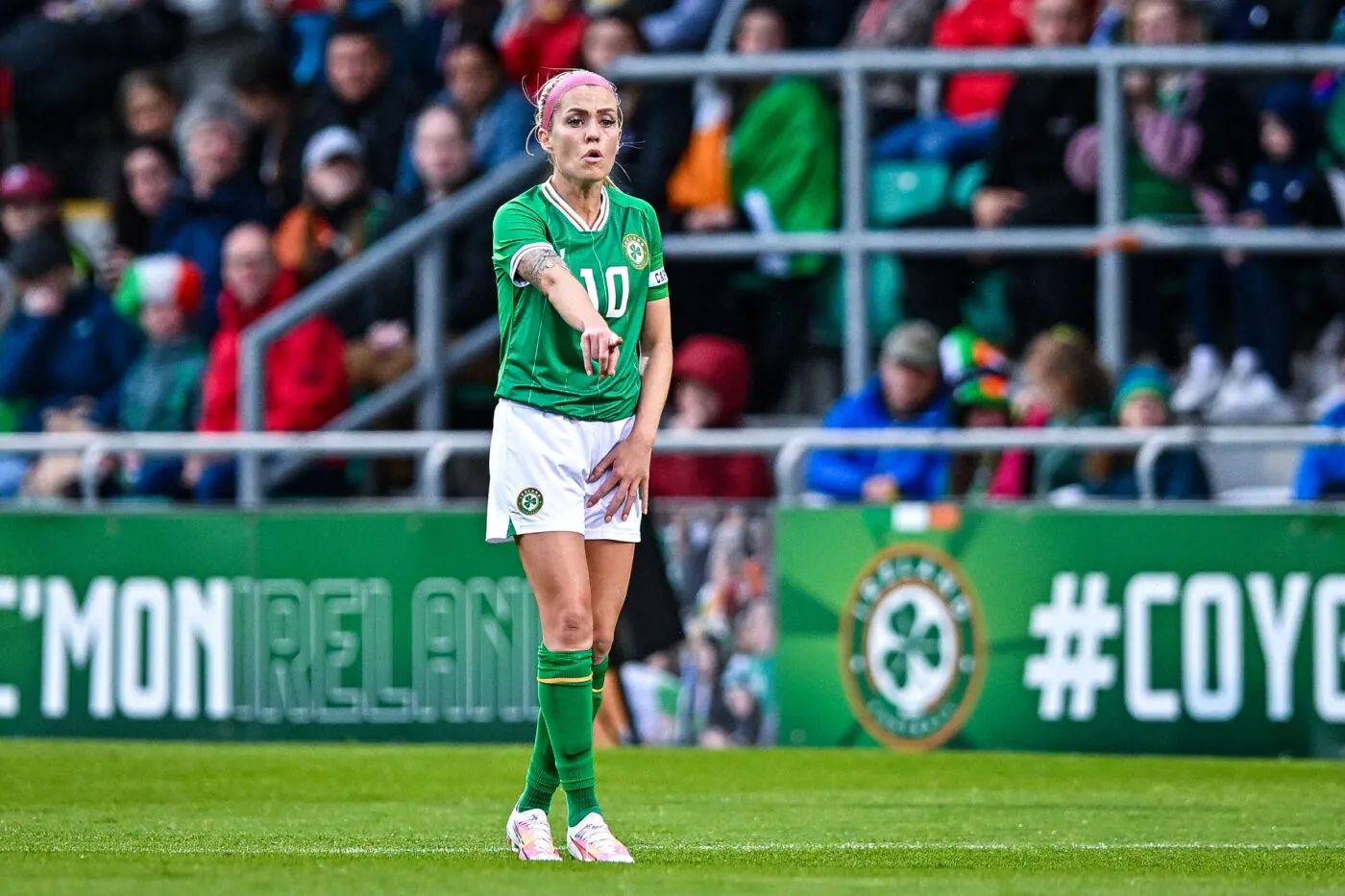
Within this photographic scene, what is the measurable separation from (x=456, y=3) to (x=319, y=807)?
7.75 metres

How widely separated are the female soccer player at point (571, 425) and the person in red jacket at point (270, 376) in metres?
6.12

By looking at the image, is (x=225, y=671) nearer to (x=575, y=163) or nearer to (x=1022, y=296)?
(x=1022, y=296)

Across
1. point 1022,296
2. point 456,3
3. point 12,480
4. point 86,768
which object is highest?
point 456,3

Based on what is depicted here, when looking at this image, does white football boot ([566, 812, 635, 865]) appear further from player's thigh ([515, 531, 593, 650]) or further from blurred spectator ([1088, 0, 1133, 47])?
blurred spectator ([1088, 0, 1133, 47])

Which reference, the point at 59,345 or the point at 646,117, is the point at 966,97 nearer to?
the point at 646,117

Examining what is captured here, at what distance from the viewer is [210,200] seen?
1505cm

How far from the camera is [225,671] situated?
39.3 feet

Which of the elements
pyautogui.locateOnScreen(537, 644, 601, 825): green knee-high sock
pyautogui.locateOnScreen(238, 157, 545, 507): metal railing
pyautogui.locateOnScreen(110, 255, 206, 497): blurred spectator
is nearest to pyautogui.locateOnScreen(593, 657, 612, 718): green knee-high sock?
pyautogui.locateOnScreen(537, 644, 601, 825): green knee-high sock

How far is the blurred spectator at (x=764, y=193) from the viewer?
13.0 metres

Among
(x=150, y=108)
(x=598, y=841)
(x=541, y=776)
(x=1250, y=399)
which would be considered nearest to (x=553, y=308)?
(x=541, y=776)

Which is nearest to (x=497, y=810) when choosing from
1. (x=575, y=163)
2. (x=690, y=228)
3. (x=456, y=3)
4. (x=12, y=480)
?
(x=575, y=163)

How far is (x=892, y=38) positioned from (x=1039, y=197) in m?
1.67

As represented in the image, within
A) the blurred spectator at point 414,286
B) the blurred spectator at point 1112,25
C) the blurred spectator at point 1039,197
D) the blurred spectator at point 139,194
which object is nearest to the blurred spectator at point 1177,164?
the blurred spectator at point 1039,197

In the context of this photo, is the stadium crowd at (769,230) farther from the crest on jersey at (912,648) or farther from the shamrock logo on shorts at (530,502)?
the shamrock logo on shorts at (530,502)
